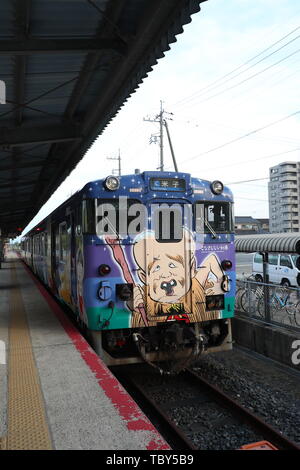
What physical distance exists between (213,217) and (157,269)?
138 cm

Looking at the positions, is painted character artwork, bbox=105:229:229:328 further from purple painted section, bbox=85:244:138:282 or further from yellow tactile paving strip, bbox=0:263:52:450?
yellow tactile paving strip, bbox=0:263:52:450

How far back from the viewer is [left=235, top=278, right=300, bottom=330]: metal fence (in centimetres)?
882

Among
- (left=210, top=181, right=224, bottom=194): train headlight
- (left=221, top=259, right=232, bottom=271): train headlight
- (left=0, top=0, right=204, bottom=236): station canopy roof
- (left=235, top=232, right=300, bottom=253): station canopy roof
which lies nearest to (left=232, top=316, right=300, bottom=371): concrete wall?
(left=235, top=232, right=300, bottom=253): station canopy roof

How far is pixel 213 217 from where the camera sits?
668 cm

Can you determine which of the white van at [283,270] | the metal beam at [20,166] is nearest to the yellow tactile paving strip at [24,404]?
the metal beam at [20,166]

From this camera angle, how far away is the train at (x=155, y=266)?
19.5ft

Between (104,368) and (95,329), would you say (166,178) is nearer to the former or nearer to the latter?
(95,329)

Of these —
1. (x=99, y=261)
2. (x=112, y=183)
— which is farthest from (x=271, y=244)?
(x=99, y=261)

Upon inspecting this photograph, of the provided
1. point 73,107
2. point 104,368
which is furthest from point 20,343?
point 73,107

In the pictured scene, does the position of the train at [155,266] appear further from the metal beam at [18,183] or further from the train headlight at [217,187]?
the metal beam at [18,183]

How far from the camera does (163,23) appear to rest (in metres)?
5.21

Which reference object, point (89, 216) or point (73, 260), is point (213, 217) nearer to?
point (89, 216)
